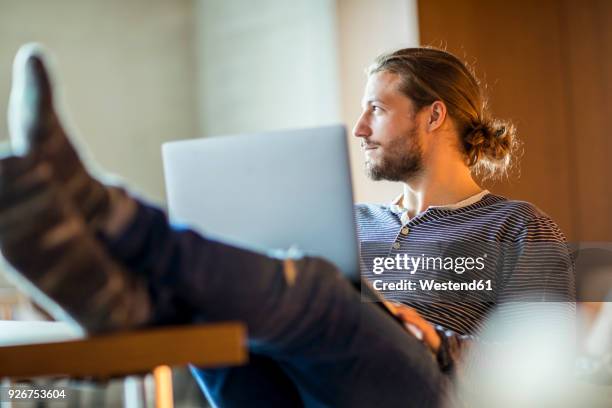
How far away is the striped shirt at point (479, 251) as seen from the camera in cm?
152

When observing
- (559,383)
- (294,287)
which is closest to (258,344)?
(294,287)

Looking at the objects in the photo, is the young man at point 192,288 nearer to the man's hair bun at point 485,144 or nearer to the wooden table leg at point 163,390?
the wooden table leg at point 163,390

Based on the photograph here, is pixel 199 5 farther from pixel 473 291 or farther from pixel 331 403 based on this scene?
pixel 331 403

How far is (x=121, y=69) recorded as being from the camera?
4.31 meters

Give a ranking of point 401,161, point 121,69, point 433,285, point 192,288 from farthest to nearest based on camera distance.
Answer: point 121,69 < point 401,161 < point 433,285 < point 192,288

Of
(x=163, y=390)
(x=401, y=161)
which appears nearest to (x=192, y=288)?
(x=163, y=390)

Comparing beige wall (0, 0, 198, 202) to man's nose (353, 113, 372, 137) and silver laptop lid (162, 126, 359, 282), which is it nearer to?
man's nose (353, 113, 372, 137)

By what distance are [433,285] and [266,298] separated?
773 mm

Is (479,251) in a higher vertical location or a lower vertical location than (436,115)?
lower

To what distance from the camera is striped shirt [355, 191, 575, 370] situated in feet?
4.98

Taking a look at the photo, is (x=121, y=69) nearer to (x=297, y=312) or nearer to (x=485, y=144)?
(x=485, y=144)

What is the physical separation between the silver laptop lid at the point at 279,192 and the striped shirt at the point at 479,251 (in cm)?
45

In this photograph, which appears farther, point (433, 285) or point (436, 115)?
point (436, 115)

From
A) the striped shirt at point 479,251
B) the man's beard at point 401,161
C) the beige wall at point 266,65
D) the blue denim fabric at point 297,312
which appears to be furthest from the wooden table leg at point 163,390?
the beige wall at point 266,65
